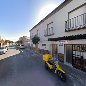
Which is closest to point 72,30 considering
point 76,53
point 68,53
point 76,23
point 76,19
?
point 76,23

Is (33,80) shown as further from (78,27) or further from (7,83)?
(78,27)

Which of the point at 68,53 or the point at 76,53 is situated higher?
the point at 76,53

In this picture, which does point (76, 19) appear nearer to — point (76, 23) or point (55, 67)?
point (76, 23)

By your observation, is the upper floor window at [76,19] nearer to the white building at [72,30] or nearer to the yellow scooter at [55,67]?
the white building at [72,30]

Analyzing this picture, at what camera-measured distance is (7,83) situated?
9953 mm

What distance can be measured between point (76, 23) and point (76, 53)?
2.54m

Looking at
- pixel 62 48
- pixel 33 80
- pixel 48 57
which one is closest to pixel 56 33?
pixel 62 48

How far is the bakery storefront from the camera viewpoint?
42.9ft

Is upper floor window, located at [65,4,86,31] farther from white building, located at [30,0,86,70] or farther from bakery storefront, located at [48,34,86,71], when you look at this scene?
bakery storefront, located at [48,34,86,71]

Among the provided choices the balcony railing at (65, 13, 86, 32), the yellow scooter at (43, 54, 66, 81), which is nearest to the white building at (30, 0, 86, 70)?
the balcony railing at (65, 13, 86, 32)

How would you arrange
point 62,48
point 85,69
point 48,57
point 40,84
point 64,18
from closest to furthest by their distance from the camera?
point 40,84 < point 85,69 < point 48,57 < point 64,18 < point 62,48

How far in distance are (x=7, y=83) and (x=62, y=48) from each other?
30.9 ft

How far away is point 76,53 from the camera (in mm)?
14625

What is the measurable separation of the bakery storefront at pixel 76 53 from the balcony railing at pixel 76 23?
91cm
